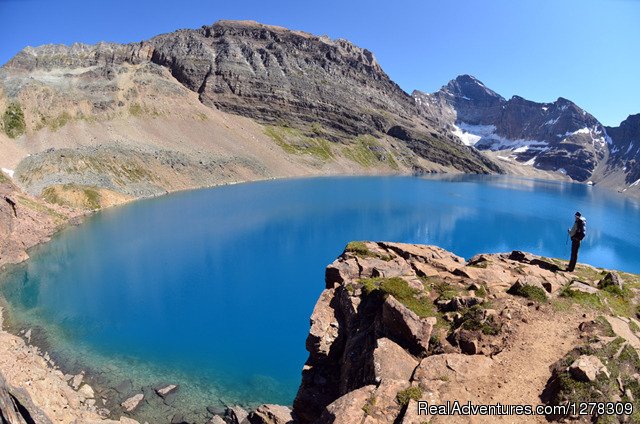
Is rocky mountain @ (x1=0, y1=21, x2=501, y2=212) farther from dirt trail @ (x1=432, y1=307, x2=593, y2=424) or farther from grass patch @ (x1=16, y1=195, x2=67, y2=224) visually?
dirt trail @ (x1=432, y1=307, x2=593, y2=424)

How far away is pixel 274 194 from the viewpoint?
113 m

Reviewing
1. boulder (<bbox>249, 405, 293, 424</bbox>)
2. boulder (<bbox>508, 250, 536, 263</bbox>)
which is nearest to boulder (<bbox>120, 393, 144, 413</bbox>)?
boulder (<bbox>249, 405, 293, 424</bbox>)

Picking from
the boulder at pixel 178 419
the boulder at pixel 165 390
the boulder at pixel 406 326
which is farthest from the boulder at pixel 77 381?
the boulder at pixel 406 326

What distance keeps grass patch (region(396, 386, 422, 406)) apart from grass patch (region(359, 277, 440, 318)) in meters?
3.93

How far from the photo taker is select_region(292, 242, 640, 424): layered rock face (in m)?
11.9

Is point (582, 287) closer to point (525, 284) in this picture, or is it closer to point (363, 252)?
point (525, 284)

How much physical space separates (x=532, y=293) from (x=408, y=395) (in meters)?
8.20

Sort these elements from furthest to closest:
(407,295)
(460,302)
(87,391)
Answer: (87,391)
(407,295)
(460,302)

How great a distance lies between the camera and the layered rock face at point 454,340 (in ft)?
38.9

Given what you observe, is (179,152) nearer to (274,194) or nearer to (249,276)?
(274,194)

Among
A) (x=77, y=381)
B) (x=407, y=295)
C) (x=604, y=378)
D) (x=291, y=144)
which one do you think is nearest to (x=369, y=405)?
(x=407, y=295)

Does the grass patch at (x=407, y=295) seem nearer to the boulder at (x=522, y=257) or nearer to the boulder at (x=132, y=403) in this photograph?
the boulder at (x=522, y=257)

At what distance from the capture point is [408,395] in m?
11.9

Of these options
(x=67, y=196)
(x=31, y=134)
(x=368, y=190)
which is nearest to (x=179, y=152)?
(x=31, y=134)
